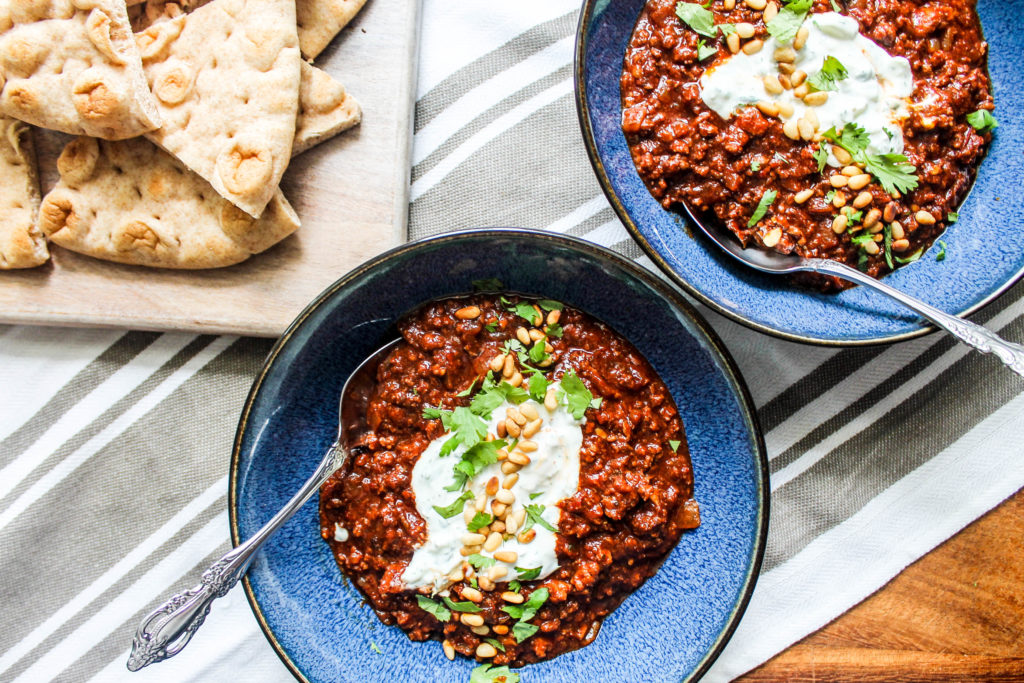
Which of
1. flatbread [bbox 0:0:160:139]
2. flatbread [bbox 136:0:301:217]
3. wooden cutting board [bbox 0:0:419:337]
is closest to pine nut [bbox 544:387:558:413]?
wooden cutting board [bbox 0:0:419:337]

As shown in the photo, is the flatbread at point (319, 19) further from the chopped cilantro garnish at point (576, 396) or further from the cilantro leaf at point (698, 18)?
the chopped cilantro garnish at point (576, 396)

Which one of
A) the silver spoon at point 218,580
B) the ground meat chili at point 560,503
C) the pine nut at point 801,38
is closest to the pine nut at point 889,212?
the pine nut at point 801,38

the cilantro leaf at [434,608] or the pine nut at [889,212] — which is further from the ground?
the pine nut at [889,212]

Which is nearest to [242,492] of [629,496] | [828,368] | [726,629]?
[629,496]

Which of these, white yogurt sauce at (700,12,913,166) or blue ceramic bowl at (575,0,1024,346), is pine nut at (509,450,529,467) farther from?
white yogurt sauce at (700,12,913,166)

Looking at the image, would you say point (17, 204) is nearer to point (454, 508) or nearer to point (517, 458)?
point (454, 508)
